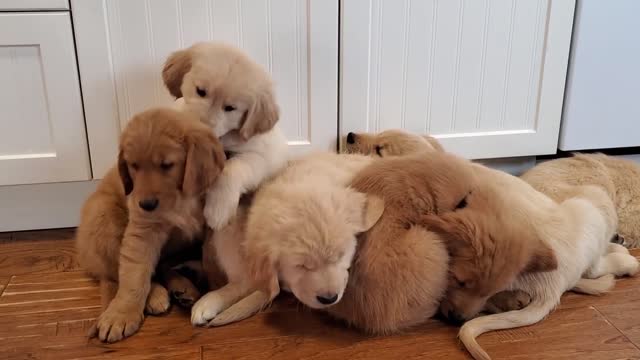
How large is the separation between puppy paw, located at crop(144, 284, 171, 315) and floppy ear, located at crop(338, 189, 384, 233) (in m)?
0.54

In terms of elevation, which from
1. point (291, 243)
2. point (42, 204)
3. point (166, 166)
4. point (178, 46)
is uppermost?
point (178, 46)

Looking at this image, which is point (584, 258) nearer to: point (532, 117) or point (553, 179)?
point (553, 179)

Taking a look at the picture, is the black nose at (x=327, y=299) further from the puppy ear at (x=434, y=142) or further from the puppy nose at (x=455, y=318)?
the puppy ear at (x=434, y=142)

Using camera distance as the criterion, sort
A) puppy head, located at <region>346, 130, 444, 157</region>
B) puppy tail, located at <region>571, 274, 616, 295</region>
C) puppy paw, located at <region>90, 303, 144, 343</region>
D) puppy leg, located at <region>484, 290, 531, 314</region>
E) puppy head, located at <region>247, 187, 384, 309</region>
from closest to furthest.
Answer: puppy head, located at <region>247, 187, 384, 309</region> → puppy paw, located at <region>90, 303, 144, 343</region> → puppy leg, located at <region>484, 290, 531, 314</region> → puppy tail, located at <region>571, 274, 616, 295</region> → puppy head, located at <region>346, 130, 444, 157</region>

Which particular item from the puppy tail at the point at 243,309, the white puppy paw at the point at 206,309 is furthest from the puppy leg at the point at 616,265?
the white puppy paw at the point at 206,309

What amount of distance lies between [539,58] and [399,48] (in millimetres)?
523

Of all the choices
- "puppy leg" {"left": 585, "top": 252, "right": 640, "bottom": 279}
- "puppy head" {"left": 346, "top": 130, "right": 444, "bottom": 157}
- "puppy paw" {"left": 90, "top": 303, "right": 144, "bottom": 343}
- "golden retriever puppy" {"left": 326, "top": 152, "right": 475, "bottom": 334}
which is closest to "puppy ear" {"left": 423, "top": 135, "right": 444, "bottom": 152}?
"puppy head" {"left": 346, "top": 130, "right": 444, "bottom": 157}

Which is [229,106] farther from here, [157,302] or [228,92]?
[157,302]

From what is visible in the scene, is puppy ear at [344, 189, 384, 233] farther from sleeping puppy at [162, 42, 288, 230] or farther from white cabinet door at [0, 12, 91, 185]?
white cabinet door at [0, 12, 91, 185]

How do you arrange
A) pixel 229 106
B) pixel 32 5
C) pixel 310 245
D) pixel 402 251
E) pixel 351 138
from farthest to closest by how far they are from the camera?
pixel 351 138 < pixel 32 5 < pixel 229 106 < pixel 402 251 < pixel 310 245

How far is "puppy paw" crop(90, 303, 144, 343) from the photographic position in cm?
130

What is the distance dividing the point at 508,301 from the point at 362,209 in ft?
1.51

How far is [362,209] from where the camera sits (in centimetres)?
131

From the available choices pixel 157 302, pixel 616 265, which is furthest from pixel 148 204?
pixel 616 265
